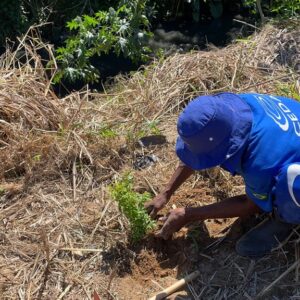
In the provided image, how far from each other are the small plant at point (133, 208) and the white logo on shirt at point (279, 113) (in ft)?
2.50

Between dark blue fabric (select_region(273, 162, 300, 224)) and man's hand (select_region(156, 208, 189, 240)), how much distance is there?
0.44 metres

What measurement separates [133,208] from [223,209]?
44 cm

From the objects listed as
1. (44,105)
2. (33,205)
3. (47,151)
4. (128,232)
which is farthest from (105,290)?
(44,105)

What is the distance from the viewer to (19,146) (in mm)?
3893

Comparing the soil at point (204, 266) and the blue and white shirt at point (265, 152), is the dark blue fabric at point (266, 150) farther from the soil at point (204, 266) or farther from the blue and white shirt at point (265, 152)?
the soil at point (204, 266)

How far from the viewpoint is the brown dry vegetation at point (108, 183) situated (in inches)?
123

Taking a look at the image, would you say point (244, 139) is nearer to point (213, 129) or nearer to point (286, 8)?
point (213, 129)

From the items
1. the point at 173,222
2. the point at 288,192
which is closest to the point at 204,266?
the point at 173,222

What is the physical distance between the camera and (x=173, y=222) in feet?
10.0

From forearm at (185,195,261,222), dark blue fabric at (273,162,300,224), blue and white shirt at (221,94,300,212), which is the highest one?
blue and white shirt at (221,94,300,212)

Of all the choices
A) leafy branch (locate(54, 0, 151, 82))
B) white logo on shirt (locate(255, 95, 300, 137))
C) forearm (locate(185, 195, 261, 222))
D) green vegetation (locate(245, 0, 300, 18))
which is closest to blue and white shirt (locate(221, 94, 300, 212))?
white logo on shirt (locate(255, 95, 300, 137))

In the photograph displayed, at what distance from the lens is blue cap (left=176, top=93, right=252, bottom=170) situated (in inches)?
104

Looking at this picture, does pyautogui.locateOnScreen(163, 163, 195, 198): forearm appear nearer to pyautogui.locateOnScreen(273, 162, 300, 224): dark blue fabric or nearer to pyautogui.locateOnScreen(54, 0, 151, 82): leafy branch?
pyautogui.locateOnScreen(273, 162, 300, 224): dark blue fabric

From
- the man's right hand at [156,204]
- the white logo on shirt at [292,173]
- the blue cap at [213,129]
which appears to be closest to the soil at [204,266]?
the man's right hand at [156,204]
